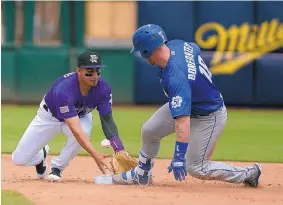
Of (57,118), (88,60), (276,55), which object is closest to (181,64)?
(88,60)

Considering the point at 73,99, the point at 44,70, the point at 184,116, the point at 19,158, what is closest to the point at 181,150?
the point at 184,116

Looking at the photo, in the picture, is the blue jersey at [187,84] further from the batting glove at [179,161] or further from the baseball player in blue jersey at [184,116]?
the batting glove at [179,161]

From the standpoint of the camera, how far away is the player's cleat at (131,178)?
24.6 ft

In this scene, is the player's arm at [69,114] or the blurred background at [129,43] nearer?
the player's arm at [69,114]

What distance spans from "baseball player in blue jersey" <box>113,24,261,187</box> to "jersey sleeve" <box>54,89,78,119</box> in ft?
2.10

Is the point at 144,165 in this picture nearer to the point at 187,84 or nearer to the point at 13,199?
the point at 187,84

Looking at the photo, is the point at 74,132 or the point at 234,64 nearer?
the point at 74,132

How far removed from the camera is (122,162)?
25.4 feet

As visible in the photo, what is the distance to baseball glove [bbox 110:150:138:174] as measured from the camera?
25.0 feet

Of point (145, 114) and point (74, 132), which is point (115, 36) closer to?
point (145, 114)

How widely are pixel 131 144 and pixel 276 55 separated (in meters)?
6.05

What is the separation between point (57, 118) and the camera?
7707mm

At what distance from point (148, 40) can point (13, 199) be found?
1651mm

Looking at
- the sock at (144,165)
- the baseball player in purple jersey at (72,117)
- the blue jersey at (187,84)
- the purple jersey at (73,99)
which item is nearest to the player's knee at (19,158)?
the baseball player in purple jersey at (72,117)
